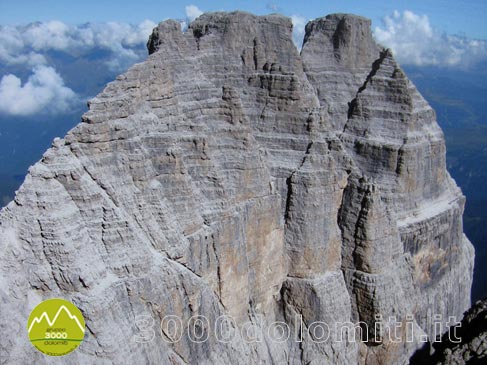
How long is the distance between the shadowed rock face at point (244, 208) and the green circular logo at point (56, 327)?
0.91 feet

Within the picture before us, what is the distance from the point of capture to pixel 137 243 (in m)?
17.9

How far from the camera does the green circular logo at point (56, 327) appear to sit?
1614 cm

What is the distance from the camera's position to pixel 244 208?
22438 millimetres

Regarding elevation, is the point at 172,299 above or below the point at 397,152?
below

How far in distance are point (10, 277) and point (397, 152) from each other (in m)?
20.7

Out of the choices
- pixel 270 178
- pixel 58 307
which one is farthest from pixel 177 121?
pixel 58 307

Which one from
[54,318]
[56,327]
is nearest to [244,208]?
[54,318]

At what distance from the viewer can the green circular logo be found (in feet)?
53.0

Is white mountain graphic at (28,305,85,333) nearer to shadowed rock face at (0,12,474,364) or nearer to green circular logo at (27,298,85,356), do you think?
green circular logo at (27,298,85,356)

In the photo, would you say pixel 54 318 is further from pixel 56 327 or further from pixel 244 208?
pixel 244 208

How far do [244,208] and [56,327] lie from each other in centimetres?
921

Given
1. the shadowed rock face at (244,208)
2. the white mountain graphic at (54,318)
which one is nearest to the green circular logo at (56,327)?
the white mountain graphic at (54,318)

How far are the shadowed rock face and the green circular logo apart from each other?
0.28m

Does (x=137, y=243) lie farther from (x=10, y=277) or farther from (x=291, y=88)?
(x=291, y=88)
